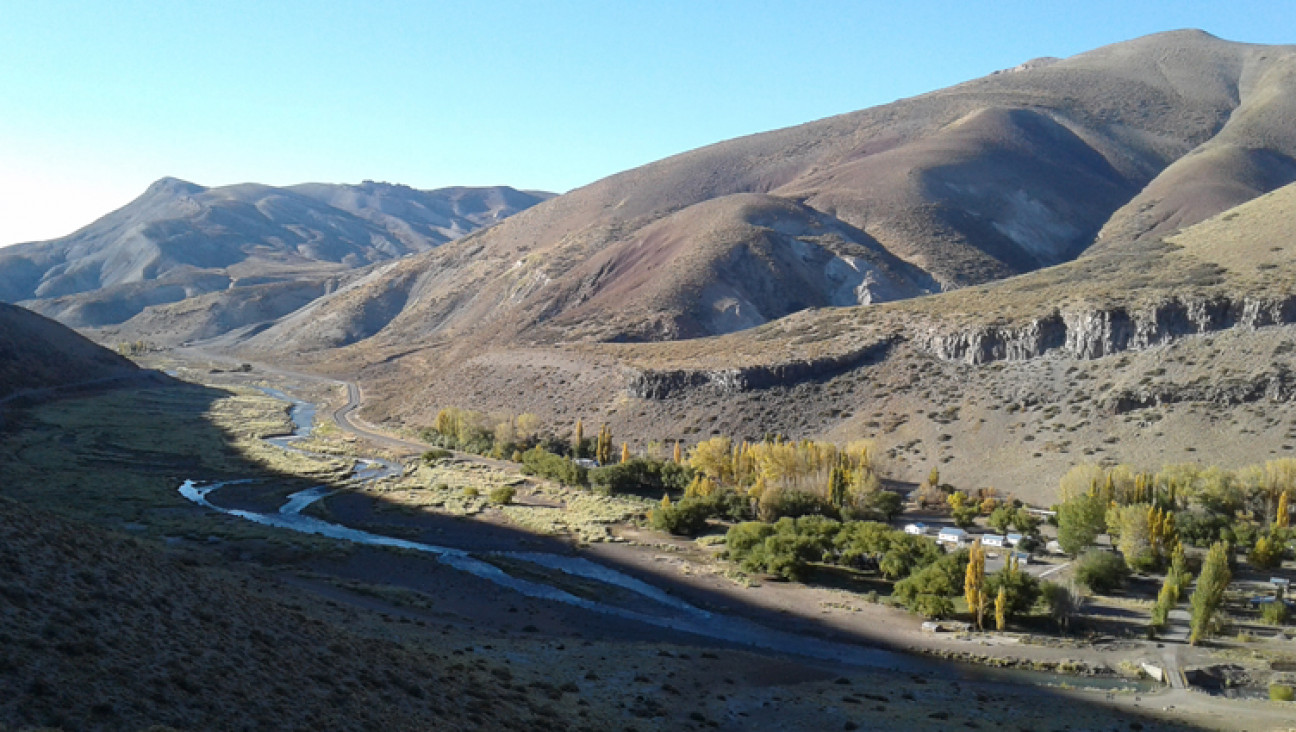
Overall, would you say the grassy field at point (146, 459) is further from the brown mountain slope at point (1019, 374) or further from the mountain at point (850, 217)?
the mountain at point (850, 217)

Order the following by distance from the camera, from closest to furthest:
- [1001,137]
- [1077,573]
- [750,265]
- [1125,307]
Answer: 1. [1077,573]
2. [1125,307]
3. [750,265]
4. [1001,137]

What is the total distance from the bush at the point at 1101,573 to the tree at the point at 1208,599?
6084mm

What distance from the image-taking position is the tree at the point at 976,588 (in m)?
35.8

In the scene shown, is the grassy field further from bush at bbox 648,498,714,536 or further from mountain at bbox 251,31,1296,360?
mountain at bbox 251,31,1296,360

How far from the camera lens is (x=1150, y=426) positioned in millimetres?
60594

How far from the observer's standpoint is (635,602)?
3881 centimetres

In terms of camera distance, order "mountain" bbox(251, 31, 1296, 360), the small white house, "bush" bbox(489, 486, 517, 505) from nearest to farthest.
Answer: the small white house
"bush" bbox(489, 486, 517, 505)
"mountain" bbox(251, 31, 1296, 360)

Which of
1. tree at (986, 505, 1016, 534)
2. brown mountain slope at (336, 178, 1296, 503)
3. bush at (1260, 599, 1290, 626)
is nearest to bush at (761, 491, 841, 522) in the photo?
tree at (986, 505, 1016, 534)

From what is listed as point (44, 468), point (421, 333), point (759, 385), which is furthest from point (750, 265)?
point (44, 468)

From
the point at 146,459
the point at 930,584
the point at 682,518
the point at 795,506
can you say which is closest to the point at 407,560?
the point at 682,518

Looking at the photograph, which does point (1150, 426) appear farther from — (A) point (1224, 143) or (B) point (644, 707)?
(A) point (1224, 143)

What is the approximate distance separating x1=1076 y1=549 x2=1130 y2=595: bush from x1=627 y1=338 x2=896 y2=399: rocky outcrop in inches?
1555

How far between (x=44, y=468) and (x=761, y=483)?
47005mm

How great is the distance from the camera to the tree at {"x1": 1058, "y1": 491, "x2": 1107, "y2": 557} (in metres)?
45.6
